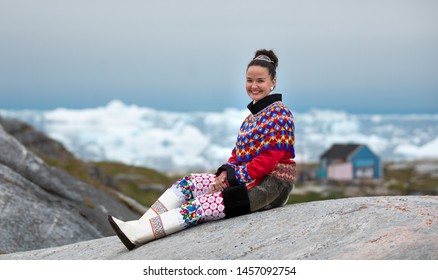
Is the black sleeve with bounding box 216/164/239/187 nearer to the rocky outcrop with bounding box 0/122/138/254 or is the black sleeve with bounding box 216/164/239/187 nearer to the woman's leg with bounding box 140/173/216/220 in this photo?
the woman's leg with bounding box 140/173/216/220

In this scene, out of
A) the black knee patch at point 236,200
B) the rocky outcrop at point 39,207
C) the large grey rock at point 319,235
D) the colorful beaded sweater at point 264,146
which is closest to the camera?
the large grey rock at point 319,235

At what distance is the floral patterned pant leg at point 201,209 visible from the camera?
935 centimetres

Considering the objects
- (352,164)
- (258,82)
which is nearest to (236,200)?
(258,82)

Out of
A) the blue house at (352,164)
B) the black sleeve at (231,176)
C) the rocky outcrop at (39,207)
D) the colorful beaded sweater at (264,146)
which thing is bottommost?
the blue house at (352,164)

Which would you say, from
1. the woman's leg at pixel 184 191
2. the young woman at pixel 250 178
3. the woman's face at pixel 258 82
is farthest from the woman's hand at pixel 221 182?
the woman's face at pixel 258 82

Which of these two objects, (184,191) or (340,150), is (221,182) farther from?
(340,150)

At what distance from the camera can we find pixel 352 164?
2222 inches

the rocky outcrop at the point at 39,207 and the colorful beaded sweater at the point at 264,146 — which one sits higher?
the colorful beaded sweater at the point at 264,146

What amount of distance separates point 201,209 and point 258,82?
7.01ft

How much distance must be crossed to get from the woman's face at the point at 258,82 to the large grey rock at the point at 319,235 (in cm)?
181

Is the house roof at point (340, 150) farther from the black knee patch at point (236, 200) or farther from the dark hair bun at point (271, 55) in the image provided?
the black knee patch at point (236, 200)

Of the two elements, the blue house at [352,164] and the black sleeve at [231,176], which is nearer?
the black sleeve at [231,176]
